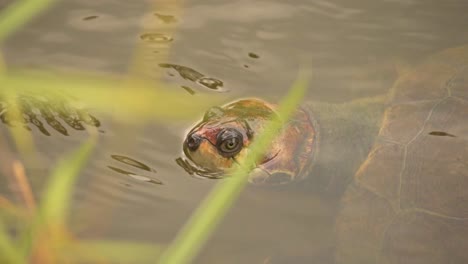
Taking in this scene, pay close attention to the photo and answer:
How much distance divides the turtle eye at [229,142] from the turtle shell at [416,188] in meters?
0.56

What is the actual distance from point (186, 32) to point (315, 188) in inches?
45.9

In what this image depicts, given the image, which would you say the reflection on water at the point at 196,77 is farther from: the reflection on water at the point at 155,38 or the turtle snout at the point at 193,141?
the turtle snout at the point at 193,141

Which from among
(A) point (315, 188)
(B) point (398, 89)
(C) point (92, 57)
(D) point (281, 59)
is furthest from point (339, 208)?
(C) point (92, 57)

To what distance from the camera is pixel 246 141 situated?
8.24 ft

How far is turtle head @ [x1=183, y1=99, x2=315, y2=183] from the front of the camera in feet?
8.19


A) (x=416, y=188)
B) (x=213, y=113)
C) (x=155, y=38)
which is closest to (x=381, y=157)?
(x=416, y=188)

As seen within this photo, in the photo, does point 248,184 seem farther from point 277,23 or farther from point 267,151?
point 277,23

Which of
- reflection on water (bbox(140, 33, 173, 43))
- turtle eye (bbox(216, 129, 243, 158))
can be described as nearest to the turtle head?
turtle eye (bbox(216, 129, 243, 158))

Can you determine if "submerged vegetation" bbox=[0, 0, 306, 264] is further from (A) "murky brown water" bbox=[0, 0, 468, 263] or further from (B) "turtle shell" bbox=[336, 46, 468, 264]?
(B) "turtle shell" bbox=[336, 46, 468, 264]

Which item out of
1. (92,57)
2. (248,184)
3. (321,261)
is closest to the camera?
(321,261)

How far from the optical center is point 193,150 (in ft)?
8.48

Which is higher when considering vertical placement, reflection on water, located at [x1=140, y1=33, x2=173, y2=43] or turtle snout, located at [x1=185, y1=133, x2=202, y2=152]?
reflection on water, located at [x1=140, y1=33, x2=173, y2=43]

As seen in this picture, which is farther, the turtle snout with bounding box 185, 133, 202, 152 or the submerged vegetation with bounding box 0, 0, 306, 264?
the turtle snout with bounding box 185, 133, 202, 152

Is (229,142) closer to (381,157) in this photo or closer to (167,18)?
(381,157)
